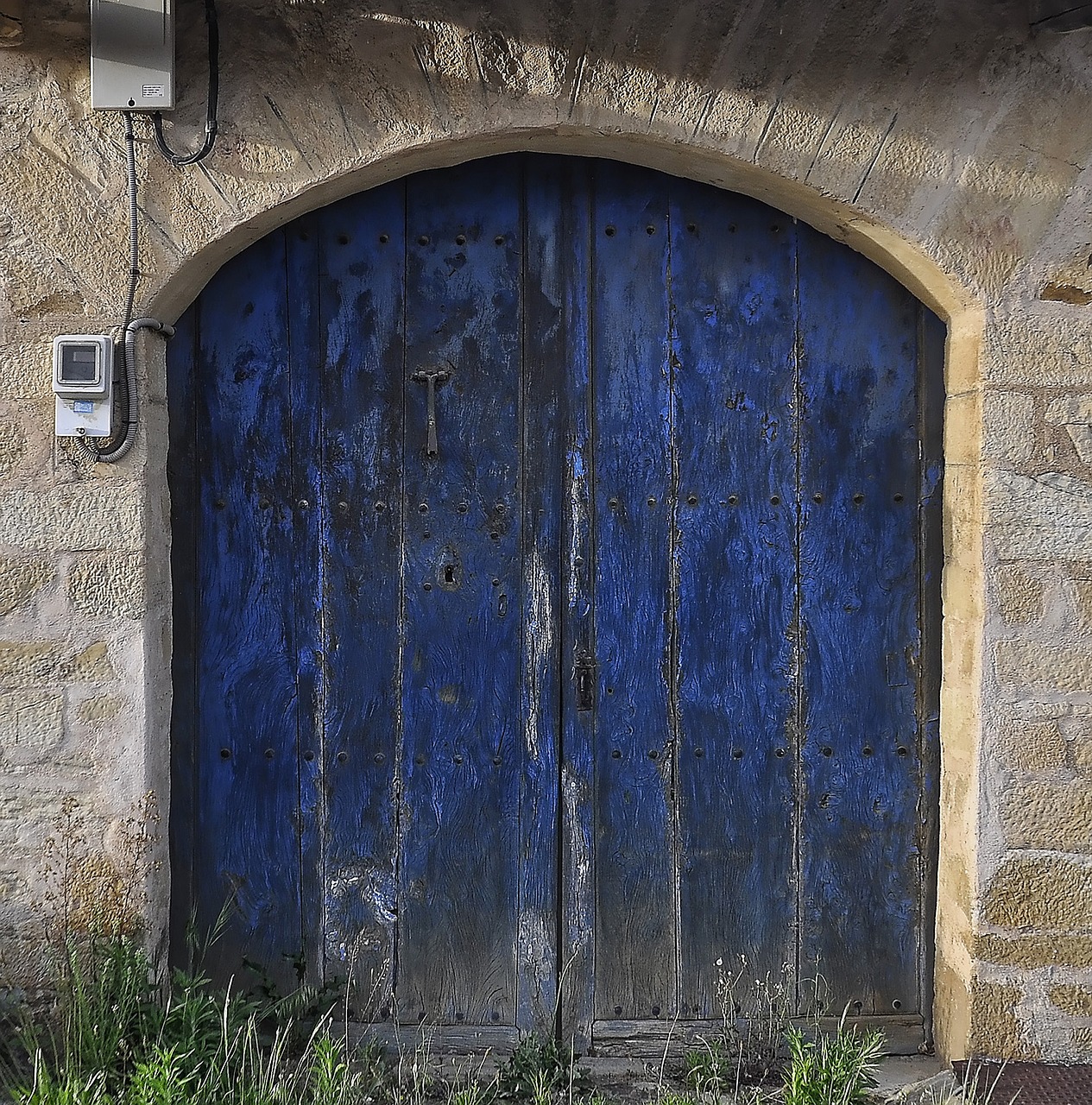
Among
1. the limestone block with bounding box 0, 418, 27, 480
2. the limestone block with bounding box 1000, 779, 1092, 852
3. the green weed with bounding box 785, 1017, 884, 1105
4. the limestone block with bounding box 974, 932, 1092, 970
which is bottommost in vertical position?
the green weed with bounding box 785, 1017, 884, 1105

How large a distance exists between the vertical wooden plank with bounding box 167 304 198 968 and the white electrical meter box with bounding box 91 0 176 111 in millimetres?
495

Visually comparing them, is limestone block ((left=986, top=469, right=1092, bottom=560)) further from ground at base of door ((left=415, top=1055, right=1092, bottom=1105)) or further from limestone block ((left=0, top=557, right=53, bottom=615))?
limestone block ((left=0, top=557, right=53, bottom=615))

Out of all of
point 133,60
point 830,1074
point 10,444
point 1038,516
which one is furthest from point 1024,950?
point 133,60

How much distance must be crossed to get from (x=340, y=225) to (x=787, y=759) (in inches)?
70.9

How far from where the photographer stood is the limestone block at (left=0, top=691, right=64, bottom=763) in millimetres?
2346

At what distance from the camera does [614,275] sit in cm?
262

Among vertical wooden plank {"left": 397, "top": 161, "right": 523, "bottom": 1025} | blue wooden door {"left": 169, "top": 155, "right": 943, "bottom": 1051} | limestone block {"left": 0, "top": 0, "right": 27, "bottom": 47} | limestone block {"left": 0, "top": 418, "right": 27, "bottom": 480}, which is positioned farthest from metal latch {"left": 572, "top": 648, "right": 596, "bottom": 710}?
limestone block {"left": 0, "top": 0, "right": 27, "bottom": 47}

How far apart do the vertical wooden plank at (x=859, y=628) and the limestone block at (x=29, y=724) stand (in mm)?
1842

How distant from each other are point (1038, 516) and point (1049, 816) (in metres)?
0.71

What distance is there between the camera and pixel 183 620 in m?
2.58

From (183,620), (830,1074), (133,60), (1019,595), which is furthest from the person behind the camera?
(183,620)

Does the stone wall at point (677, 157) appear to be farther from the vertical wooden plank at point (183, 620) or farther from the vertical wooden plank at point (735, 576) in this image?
the vertical wooden plank at point (735, 576)

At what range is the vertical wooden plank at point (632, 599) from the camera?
2613mm

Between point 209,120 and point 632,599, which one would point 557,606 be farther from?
point 209,120
